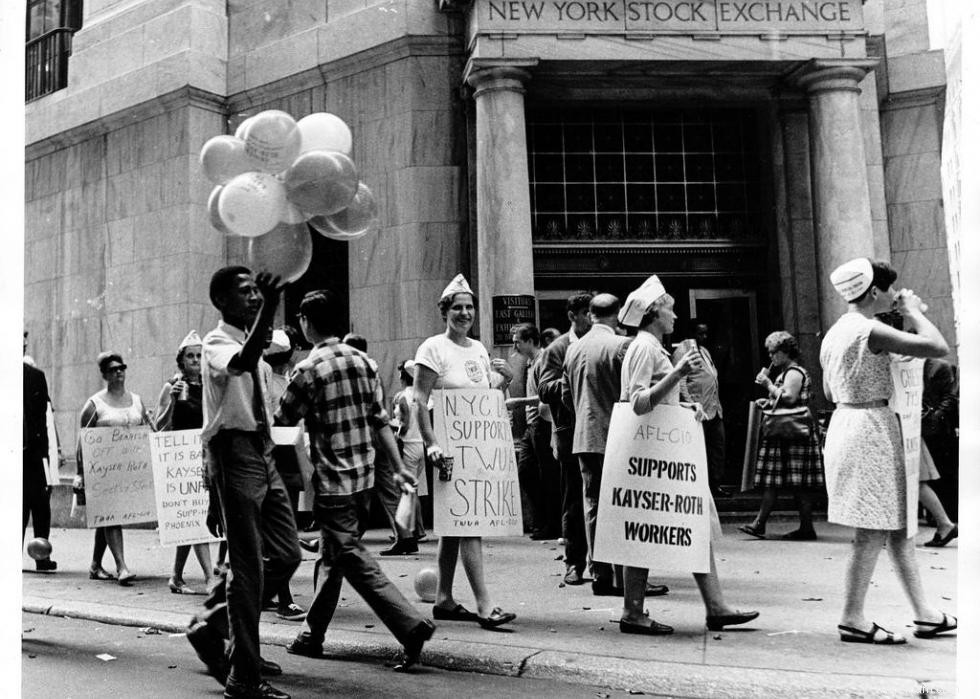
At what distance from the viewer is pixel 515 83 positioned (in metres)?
11.8

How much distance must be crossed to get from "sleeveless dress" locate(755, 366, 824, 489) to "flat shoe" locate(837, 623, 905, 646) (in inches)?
169

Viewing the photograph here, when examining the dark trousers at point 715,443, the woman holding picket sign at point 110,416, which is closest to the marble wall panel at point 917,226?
the dark trousers at point 715,443

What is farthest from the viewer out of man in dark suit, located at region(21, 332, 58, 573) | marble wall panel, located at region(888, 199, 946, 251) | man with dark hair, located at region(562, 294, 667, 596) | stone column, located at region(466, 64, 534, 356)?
marble wall panel, located at region(888, 199, 946, 251)

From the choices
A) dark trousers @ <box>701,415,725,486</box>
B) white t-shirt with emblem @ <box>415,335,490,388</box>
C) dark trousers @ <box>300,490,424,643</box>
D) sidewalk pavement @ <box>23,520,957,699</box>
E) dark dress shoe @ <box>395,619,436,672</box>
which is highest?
white t-shirt with emblem @ <box>415,335,490,388</box>

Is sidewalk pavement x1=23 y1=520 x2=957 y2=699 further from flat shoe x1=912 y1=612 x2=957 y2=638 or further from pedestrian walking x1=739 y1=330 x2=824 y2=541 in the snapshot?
pedestrian walking x1=739 y1=330 x2=824 y2=541

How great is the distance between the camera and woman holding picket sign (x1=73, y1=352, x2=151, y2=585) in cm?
814

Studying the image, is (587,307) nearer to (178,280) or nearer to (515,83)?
(515,83)

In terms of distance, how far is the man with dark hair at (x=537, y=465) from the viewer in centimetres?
978

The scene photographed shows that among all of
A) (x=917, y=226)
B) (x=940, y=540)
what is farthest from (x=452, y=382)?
(x=917, y=226)

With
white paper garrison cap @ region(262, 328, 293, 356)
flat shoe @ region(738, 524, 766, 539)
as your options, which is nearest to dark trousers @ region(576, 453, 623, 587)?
white paper garrison cap @ region(262, 328, 293, 356)

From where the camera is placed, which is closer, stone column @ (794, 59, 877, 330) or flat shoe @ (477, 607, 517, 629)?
flat shoe @ (477, 607, 517, 629)

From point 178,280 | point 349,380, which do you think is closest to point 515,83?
point 178,280

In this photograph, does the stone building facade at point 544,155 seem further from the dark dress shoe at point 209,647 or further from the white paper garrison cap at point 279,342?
the dark dress shoe at point 209,647

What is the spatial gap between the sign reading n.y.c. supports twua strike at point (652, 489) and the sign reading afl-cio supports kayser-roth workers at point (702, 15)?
24.8ft
